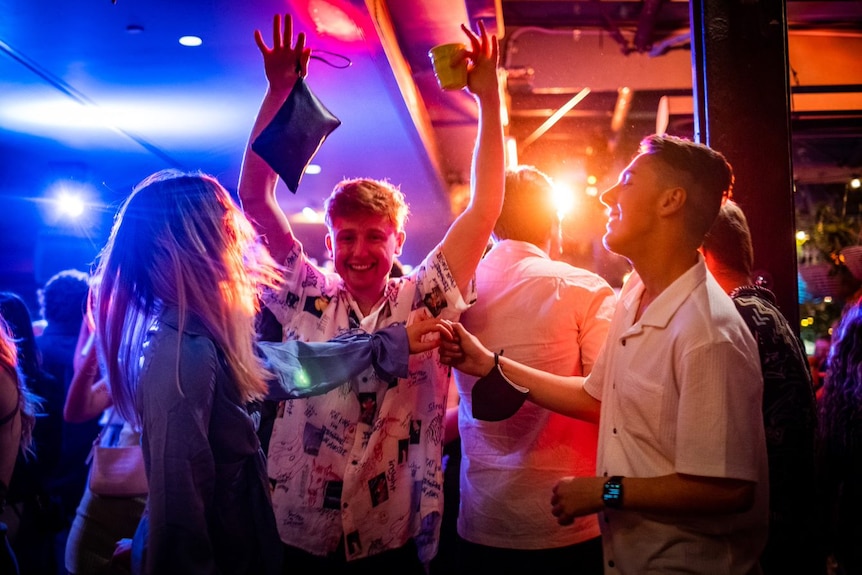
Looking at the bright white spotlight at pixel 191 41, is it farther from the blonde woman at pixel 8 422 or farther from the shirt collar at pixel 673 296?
the shirt collar at pixel 673 296

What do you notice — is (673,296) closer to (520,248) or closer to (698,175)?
(698,175)

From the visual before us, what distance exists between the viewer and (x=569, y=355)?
6.97 ft

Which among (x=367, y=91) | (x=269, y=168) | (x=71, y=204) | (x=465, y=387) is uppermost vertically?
(x=367, y=91)

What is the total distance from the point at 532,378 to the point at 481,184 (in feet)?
1.94

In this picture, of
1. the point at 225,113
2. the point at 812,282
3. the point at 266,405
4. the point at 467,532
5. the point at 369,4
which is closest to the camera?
the point at 266,405

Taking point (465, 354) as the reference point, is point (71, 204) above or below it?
above

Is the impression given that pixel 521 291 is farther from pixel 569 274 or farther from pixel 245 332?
pixel 245 332

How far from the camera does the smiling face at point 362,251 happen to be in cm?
200

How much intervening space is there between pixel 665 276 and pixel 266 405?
3.86ft

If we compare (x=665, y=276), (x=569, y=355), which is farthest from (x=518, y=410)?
(x=665, y=276)

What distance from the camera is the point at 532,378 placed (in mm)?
1915

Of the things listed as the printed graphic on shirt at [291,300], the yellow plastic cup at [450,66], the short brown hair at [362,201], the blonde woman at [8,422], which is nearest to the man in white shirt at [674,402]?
the yellow plastic cup at [450,66]

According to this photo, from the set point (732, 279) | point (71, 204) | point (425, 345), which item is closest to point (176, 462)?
point (425, 345)

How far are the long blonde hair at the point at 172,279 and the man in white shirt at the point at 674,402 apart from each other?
84cm
